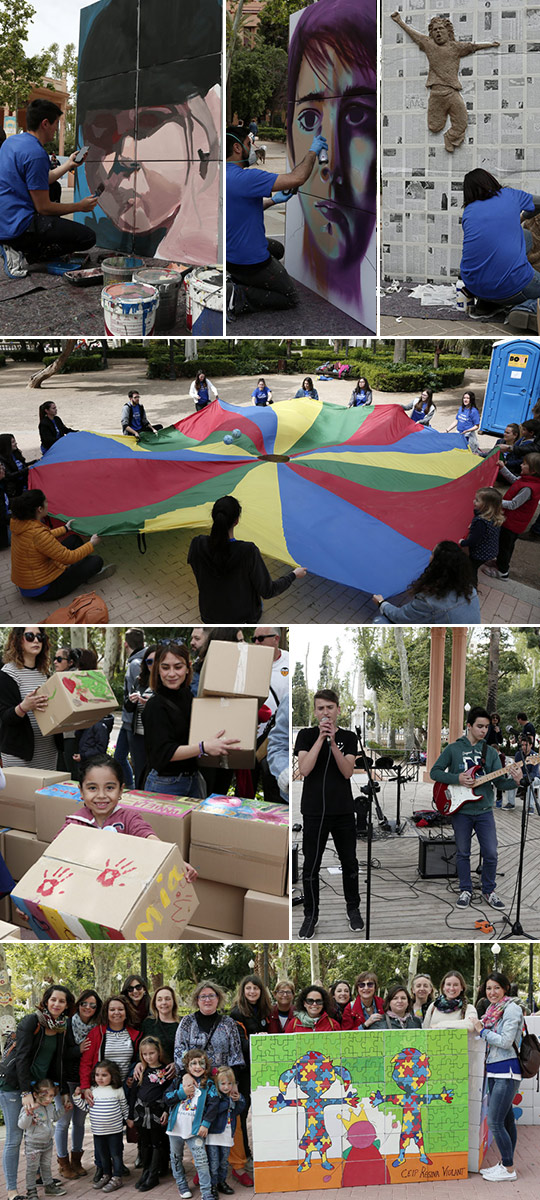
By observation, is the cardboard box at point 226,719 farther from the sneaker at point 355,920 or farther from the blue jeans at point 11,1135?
the blue jeans at point 11,1135

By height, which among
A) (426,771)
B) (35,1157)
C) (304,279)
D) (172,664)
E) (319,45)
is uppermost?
(319,45)

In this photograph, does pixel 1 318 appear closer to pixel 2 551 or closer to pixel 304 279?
pixel 2 551

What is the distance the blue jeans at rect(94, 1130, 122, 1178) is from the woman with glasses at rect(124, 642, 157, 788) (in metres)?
1.64

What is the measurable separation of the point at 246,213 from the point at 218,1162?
571 centimetres

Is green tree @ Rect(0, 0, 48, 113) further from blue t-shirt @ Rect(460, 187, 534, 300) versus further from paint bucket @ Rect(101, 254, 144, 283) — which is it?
blue t-shirt @ Rect(460, 187, 534, 300)

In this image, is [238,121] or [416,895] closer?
[416,895]

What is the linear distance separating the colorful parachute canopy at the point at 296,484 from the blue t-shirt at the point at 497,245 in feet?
4.68

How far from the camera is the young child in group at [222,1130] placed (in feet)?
12.8

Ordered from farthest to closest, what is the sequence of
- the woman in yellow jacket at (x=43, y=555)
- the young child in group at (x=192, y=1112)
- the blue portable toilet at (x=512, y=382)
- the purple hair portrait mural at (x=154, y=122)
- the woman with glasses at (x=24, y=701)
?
the blue portable toilet at (x=512, y=382)
the purple hair portrait mural at (x=154, y=122)
the woman in yellow jacket at (x=43, y=555)
the woman with glasses at (x=24, y=701)
the young child in group at (x=192, y=1112)

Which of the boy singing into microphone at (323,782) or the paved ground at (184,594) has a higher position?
the paved ground at (184,594)

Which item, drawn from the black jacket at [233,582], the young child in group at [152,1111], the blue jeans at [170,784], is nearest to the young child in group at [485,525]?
the black jacket at [233,582]

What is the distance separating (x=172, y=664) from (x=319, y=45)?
4795mm

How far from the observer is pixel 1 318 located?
634 cm

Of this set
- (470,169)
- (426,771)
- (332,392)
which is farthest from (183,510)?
(332,392)
